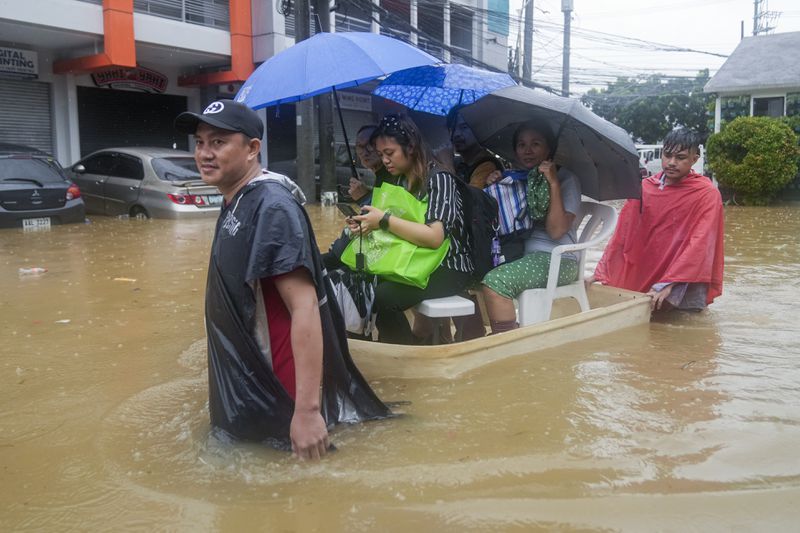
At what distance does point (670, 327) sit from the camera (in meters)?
5.44

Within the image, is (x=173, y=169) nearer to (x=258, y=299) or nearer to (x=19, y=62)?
(x=19, y=62)

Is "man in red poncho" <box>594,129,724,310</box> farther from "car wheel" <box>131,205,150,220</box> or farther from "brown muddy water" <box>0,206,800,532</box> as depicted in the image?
"car wheel" <box>131,205,150,220</box>

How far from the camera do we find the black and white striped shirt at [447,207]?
4000 mm

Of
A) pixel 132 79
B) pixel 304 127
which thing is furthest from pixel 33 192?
pixel 132 79

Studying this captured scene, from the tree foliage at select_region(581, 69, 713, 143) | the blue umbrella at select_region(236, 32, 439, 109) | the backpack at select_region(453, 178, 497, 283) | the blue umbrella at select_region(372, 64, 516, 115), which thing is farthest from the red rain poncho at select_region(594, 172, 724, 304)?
the tree foliage at select_region(581, 69, 713, 143)

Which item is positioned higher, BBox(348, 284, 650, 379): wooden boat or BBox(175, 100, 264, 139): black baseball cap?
BBox(175, 100, 264, 139): black baseball cap

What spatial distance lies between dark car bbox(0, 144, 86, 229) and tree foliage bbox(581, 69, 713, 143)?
3547 cm

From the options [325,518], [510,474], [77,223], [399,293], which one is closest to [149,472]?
[325,518]

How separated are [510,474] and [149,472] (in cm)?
143

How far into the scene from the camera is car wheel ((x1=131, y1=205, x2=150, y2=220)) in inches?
527

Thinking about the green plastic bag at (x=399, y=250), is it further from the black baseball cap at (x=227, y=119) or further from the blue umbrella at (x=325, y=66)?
the black baseball cap at (x=227, y=119)

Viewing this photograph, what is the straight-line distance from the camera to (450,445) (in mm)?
3186

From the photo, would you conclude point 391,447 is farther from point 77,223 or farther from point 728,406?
point 77,223

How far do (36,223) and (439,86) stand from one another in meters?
9.80
